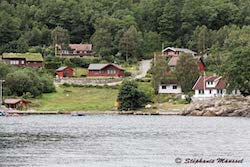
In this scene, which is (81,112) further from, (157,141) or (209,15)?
(209,15)

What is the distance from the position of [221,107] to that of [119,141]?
37.1 metres

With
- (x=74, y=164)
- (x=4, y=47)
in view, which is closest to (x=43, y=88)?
(x=4, y=47)

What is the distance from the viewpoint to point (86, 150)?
156 feet

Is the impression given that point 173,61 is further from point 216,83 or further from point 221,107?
point 221,107

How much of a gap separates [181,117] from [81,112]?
14.5 m

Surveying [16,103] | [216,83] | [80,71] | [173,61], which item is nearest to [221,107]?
[216,83]

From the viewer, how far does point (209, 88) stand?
10131 cm

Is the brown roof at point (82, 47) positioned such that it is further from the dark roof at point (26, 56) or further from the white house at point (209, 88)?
the white house at point (209, 88)

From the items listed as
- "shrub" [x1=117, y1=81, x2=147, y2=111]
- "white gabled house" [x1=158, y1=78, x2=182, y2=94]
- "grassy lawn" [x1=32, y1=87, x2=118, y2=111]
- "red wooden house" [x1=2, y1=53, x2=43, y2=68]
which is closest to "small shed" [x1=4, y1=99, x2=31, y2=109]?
"grassy lawn" [x1=32, y1=87, x2=118, y2=111]

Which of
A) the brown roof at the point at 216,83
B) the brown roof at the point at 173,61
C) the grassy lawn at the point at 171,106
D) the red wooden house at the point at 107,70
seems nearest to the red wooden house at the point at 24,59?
the red wooden house at the point at 107,70

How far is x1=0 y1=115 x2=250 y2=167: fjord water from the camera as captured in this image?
4263 centimetres

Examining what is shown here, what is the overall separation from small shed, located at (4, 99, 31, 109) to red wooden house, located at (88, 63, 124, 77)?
24.8 meters

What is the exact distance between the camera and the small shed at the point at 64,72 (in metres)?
118

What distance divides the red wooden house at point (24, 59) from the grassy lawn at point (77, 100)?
17738 millimetres
